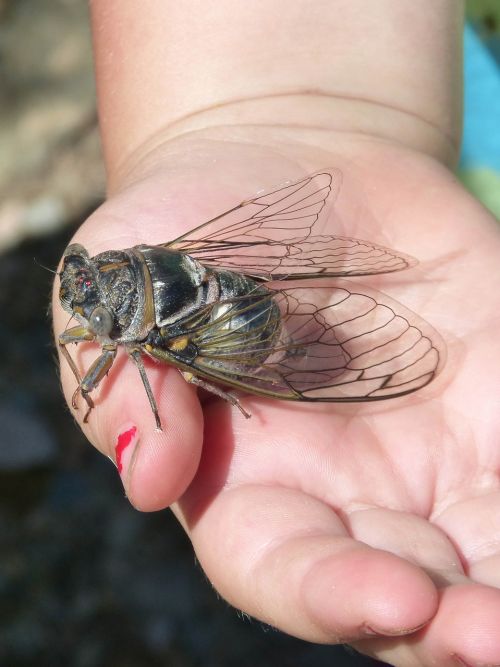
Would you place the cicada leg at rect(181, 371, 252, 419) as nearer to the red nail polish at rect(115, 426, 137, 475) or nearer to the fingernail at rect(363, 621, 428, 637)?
the red nail polish at rect(115, 426, 137, 475)

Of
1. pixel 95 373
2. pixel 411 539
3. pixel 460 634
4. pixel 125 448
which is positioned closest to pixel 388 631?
pixel 460 634

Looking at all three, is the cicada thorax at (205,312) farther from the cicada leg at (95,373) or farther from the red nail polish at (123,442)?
the red nail polish at (123,442)

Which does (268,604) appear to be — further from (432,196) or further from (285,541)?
(432,196)

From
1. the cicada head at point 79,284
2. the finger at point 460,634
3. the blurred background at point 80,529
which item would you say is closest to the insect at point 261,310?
the cicada head at point 79,284

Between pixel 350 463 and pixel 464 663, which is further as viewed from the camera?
pixel 350 463

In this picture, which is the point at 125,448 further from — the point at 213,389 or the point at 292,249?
the point at 292,249

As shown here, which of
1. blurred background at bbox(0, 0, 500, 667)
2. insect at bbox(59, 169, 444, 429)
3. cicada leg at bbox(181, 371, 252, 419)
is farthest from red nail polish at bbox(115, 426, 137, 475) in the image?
blurred background at bbox(0, 0, 500, 667)
